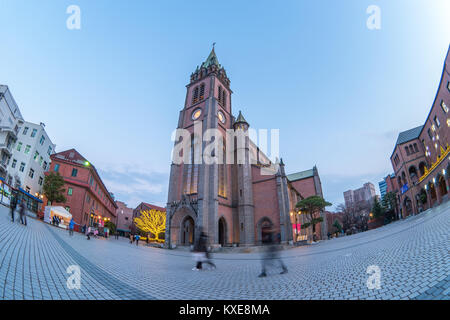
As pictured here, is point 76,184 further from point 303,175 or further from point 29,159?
point 303,175

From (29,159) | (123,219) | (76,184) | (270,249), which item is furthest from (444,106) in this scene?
(123,219)

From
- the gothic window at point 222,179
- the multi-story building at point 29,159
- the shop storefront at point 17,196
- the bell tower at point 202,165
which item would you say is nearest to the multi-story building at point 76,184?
the multi-story building at point 29,159

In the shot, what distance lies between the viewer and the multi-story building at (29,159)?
1289 inches

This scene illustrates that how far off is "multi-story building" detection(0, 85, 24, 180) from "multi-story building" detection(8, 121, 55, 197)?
103cm

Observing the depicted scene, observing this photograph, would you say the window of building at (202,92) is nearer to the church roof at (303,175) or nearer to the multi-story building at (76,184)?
the multi-story building at (76,184)

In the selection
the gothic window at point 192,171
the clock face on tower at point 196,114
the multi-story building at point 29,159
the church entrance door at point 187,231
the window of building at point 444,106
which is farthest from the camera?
the clock face on tower at point 196,114

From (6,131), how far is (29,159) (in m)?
5.77

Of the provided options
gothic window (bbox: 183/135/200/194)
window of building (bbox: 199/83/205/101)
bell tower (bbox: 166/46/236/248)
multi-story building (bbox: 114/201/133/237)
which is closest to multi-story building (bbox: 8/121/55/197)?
bell tower (bbox: 166/46/236/248)

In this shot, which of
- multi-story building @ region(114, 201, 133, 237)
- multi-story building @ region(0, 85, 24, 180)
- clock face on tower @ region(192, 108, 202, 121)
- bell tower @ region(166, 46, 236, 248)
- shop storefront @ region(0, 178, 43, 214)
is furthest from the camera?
multi-story building @ region(114, 201, 133, 237)

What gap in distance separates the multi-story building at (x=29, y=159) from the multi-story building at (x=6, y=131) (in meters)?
1.03

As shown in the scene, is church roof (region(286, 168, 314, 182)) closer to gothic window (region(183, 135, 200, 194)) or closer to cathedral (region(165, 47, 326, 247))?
cathedral (region(165, 47, 326, 247))

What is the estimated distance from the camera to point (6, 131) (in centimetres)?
3092

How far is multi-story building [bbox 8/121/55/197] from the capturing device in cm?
3275
